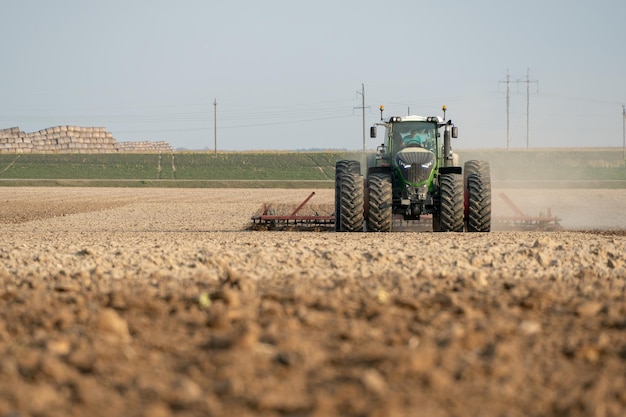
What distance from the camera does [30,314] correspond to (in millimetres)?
8289

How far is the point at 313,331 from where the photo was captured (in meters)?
7.43

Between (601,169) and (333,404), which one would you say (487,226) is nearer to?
(333,404)

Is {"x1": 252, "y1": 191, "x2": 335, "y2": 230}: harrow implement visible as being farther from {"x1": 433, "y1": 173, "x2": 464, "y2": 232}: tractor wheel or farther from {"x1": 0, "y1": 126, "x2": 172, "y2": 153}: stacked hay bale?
{"x1": 0, "y1": 126, "x2": 172, "y2": 153}: stacked hay bale

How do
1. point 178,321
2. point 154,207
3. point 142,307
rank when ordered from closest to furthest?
1. point 178,321
2. point 142,307
3. point 154,207

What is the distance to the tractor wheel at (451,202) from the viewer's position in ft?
61.0

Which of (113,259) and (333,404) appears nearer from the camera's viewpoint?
(333,404)

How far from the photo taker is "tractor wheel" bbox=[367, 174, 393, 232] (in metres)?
18.5

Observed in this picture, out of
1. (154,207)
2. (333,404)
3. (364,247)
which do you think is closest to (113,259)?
(364,247)

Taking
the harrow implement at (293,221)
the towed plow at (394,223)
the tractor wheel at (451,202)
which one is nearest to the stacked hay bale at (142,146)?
the harrow implement at (293,221)

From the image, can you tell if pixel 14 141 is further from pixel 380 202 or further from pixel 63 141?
pixel 380 202

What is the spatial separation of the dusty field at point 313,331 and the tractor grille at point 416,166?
4.52 metres

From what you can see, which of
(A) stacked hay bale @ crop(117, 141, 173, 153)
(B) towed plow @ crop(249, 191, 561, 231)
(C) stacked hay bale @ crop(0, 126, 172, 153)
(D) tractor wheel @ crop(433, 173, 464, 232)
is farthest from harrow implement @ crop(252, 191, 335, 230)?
(A) stacked hay bale @ crop(117, 141, 173, 153)

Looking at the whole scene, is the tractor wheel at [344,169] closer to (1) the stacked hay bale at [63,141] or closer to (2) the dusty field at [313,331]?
(2) the dusty field at [313,331]

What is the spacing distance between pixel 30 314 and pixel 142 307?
98 cm
